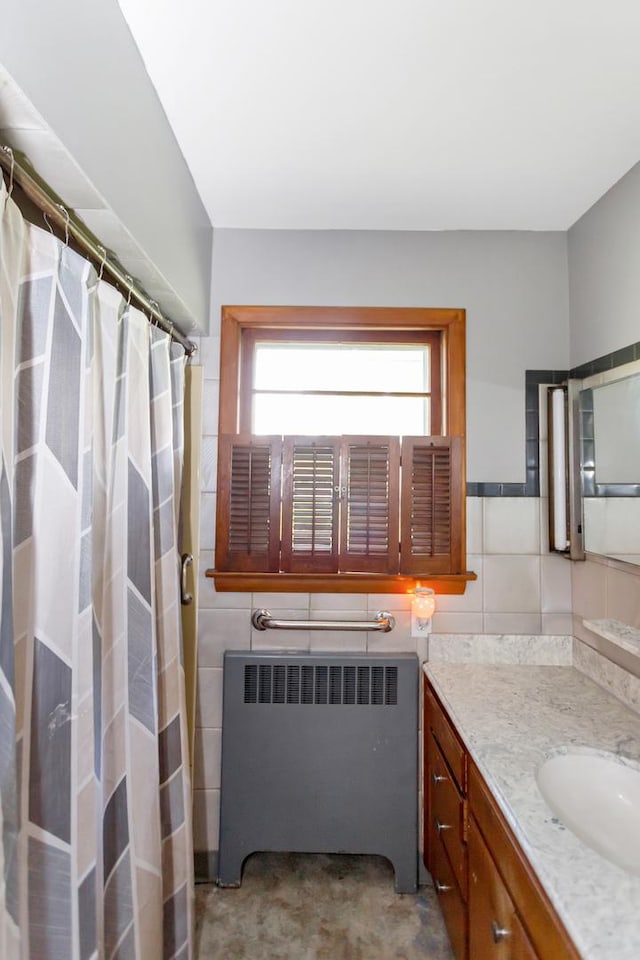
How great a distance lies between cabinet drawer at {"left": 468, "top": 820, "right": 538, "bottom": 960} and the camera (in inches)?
33.6

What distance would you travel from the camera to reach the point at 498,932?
92 cm

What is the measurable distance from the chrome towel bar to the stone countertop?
218 millimetres

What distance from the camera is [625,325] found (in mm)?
1451

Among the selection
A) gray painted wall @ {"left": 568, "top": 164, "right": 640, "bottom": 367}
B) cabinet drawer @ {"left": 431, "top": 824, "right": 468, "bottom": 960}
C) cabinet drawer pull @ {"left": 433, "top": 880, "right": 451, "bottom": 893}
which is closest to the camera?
cabinet drawer @ {"left": 431, "top": 824, "right": 468, "bottom": 960}

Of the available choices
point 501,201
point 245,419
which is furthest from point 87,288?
point 501,201

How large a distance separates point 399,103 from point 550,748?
5.54ft

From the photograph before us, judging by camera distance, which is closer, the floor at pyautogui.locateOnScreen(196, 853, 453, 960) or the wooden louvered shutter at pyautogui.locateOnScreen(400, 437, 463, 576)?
the floor at pyautogui.locateOnScreen(196, 853, 453, 960)

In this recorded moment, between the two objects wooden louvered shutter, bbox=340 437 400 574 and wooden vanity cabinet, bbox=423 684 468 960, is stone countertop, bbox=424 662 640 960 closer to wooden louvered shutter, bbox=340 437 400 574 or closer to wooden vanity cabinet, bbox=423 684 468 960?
wooden vanity cabinet, bbox=423 684 468 960

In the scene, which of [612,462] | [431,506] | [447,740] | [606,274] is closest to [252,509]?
[431,506]

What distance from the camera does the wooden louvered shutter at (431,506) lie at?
1672 mm

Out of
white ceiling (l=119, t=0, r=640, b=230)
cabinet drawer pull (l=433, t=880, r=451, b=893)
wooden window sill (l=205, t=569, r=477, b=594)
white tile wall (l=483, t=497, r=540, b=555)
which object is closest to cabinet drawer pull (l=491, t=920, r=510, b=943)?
cabinet drawer pull (l=433, t=880, r=451, b=893)

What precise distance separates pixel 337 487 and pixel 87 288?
1.00 m

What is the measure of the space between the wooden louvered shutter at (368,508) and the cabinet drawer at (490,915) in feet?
2.66

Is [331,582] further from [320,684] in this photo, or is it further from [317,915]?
[317,915]
